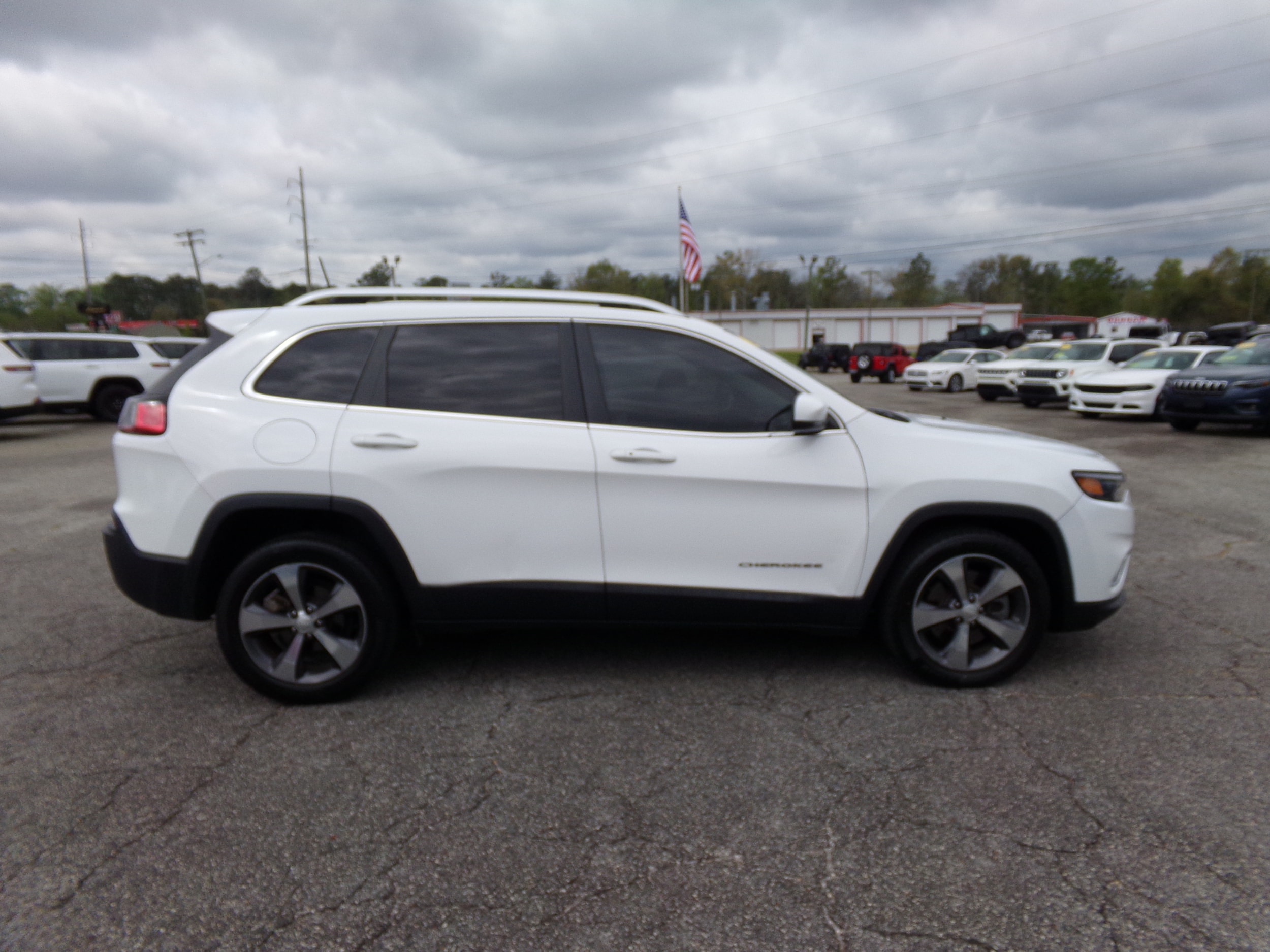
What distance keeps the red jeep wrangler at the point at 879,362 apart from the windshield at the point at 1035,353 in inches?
409

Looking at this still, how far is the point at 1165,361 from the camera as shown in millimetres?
16766

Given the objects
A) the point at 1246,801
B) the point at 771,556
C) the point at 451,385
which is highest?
the point at 451,385

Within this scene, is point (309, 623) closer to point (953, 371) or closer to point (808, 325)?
point (953, 371)

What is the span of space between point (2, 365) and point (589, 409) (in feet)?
49.2

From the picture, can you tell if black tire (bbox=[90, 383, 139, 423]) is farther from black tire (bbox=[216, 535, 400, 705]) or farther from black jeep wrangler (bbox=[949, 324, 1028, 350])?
black jeep wrangler (bbox=[949, 324, 1028, 350])

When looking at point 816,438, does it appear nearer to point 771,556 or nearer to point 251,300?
point 771,556

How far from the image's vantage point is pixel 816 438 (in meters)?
3.60

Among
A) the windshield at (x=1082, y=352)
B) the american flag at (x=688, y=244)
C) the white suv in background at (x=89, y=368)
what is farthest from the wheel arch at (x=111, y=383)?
the windshield at (x=1082, y=352)

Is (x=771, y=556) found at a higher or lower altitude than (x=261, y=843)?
higher

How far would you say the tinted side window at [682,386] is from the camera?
361 cm

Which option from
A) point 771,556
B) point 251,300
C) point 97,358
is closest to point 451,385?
point 771,556

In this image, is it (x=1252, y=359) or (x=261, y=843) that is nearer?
(x=261, y=843)

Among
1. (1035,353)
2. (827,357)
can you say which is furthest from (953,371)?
(827,357)

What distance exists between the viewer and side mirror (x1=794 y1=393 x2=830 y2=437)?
340 centimetres
